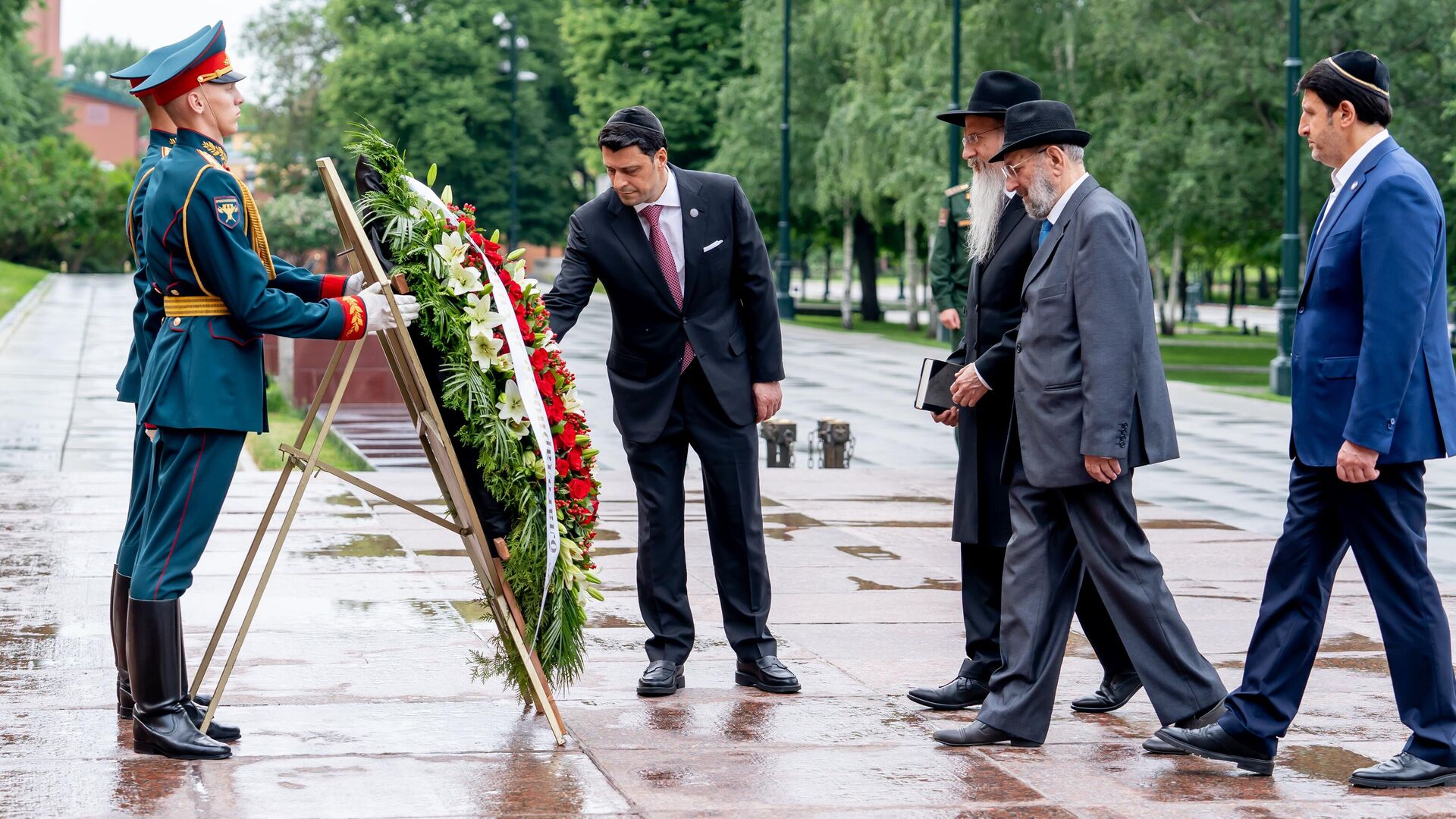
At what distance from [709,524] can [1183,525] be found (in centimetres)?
514

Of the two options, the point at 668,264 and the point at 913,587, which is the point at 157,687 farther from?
the point at 913,587

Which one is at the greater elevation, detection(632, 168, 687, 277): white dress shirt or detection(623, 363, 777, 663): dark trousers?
detection(632, 168, 687, 277): white dress shirt

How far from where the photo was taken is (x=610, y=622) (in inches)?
283

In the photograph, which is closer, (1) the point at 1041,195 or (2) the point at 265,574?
(2) the point at 265,574

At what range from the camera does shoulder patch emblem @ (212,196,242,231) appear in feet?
16.1

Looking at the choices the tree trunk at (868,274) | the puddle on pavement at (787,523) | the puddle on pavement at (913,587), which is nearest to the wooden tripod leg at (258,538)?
the puddle on pavement at (913,587)

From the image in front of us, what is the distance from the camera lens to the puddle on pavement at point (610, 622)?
7094mm

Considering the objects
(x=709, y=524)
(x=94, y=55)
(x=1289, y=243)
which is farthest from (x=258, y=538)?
(x=94, y=55)

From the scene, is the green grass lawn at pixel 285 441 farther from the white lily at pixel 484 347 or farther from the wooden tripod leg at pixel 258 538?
the white lily at pixel 484 347

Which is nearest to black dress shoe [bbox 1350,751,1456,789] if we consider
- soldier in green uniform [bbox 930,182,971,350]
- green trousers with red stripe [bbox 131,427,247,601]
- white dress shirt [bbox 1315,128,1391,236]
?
white dress shirt [bbox 1315,128,1391,236]

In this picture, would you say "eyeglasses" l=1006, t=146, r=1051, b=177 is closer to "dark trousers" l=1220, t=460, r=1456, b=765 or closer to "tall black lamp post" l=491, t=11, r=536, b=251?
"dark trousers" l=1220, t=460, r=1456, b=765

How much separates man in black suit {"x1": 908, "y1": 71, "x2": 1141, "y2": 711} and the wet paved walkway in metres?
0.16

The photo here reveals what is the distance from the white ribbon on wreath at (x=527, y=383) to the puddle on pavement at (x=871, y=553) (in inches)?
159

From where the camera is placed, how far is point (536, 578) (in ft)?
17.3
